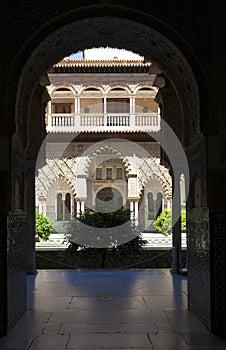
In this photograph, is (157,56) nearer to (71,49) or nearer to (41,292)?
(71,49)

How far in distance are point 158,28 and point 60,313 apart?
10.6ft

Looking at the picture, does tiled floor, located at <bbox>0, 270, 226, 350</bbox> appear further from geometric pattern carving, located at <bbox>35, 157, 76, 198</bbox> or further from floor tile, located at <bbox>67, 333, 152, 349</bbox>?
geometric pattern carving, located at <bbox>35, 157, 76, 198</bbox>

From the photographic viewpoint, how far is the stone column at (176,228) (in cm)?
850

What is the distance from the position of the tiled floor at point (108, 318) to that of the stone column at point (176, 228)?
73 centimetres

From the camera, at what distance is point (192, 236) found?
5.16 metres

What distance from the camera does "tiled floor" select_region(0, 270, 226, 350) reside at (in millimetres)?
4008

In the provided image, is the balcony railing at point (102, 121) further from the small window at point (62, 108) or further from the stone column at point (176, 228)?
Answer: the stone column at point (176, 228)

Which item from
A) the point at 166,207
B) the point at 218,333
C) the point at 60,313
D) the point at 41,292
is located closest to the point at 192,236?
the point at 218,333

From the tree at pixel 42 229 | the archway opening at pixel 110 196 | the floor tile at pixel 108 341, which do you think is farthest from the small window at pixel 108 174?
the floor tile at pixel 108 341

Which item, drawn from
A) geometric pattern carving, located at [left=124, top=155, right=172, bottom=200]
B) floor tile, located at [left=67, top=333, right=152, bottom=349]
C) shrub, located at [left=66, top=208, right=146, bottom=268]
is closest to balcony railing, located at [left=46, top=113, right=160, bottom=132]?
geometric pattern carving, located at [left=124, top=155, right=172, bottom=200]

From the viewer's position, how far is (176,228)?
8.74 m

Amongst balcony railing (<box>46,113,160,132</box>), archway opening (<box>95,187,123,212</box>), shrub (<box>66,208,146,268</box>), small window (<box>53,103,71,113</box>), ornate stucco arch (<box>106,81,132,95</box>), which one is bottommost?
shrub (<box>66,208,146,268</box>)

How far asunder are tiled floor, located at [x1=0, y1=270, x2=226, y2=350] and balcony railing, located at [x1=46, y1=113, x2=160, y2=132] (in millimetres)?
13830

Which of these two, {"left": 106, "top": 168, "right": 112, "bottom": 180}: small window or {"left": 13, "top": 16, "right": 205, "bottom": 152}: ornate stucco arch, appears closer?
{"left": 13, "top": 16, "right": 205, "bottom": 152}: ornate stucco arch
